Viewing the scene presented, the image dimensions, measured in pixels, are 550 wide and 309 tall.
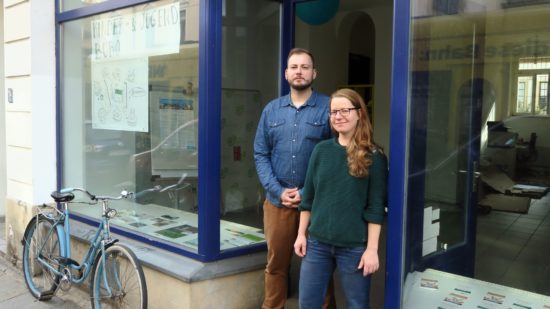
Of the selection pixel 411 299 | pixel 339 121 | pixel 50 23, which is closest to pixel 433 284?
pixel 411 299

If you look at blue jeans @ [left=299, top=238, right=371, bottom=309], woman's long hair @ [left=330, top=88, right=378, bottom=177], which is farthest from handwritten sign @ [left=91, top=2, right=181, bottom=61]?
blue jeans @ [left=299, top=238, right=371, bottom=309]

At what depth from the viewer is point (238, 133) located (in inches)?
157

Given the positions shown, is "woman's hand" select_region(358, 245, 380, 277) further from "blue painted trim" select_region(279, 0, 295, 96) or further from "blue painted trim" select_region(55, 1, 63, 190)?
"blue painted trim" select_region(55, 1, 63, 190)

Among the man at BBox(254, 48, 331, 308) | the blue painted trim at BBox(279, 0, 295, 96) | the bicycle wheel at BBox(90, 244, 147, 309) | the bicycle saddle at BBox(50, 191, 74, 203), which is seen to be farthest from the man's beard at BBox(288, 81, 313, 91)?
the bicycle saddle at BBox(50, 191, 74, 203)

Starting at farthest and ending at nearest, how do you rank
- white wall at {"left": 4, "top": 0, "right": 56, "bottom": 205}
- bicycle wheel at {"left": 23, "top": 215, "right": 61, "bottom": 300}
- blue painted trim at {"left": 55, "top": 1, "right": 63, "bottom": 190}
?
blue painted trim at {"left": 55, "top": 1, "right": 63, "bottom": 190}, white wall at {"left": 4, "top": 0, "right": 56, "bottom": 205}, bicycle wheel at {"left": 23, "top": 215, "right": 61, "bottom": 300}

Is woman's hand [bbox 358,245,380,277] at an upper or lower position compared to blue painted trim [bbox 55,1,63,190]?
lower

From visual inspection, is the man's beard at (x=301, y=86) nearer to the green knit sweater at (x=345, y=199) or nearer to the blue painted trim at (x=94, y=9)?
the green knit sweater at (x=345, y=199)

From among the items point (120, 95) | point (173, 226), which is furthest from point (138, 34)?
point (173, 226)

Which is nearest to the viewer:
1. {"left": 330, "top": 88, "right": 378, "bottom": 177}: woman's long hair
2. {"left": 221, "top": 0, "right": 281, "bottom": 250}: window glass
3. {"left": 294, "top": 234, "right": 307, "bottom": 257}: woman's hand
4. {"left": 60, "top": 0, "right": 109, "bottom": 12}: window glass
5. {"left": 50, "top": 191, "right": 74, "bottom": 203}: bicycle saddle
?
{"left": 330, "top": 88, "right": 378, "bottom": 177}: woman's long hair

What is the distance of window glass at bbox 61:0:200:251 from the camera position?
400cm

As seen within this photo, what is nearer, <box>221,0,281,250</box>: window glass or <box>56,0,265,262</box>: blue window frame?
<box>56,0,265,262</box>: blue window frame

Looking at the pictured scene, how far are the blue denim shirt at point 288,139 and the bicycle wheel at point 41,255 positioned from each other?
2.10 metres

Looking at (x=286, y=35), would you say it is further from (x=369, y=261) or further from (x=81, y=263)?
(x=81, y=263)

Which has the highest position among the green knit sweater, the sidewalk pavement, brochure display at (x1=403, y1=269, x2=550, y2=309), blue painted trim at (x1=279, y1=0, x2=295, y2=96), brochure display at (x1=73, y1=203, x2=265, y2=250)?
blue painted trim at (x1=279, y1=0, x2=295, y2=96)
